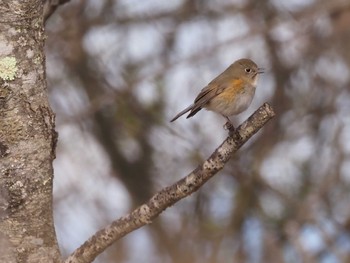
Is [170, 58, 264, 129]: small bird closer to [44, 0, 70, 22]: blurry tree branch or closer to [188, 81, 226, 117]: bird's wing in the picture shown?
[188, 81, 226, 117]: bird's wing

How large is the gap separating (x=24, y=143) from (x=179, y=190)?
20.0 inches

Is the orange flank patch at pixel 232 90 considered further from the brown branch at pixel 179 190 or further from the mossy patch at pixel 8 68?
the mossy patch at pixel 8 68

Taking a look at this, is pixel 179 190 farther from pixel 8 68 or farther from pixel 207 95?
pixel 207 95

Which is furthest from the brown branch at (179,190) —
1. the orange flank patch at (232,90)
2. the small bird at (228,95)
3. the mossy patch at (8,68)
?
the orange flank patch at (232,90)

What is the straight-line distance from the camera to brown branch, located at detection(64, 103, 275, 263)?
2604mm

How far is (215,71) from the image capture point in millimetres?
7406

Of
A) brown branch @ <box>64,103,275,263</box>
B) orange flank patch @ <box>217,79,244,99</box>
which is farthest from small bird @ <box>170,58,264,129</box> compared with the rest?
brown branch @ <box>64,103,275,263</box>

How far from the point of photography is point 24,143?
8.25 feet

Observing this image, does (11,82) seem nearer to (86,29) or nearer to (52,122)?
(52,122)

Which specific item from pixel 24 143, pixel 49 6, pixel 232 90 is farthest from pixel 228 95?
pixel 24 143

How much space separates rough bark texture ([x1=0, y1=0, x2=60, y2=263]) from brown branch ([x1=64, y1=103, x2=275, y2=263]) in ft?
0.63

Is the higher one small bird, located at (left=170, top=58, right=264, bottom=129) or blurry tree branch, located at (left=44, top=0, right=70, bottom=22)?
blurry tree branch, located at (left=44, top=0, right=70, bottom=22)

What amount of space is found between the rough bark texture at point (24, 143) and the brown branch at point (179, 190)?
191 mm

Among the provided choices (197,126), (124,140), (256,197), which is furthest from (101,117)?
(256,197)
